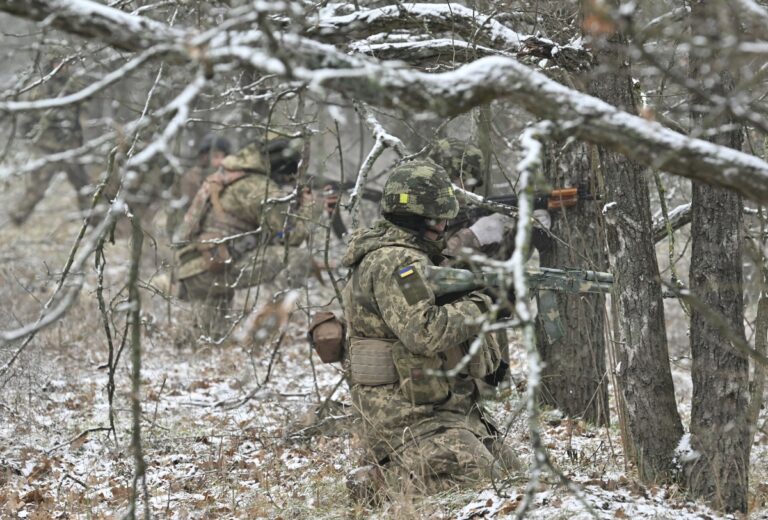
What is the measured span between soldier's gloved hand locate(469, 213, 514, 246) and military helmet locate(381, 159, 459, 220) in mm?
1608

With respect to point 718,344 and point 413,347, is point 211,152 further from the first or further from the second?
point 718,344

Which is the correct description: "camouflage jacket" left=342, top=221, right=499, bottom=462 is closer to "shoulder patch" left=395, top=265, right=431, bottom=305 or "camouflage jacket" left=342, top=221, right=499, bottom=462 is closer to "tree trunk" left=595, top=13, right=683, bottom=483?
"shoulder patch" left=395, top=265, right=431, bottom=305

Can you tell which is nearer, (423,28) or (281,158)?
(423,28)

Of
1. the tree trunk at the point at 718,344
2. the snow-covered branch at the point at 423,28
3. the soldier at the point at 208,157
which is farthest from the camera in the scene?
the soldier at the point at 208,157

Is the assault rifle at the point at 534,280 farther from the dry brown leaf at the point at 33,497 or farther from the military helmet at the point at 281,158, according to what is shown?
the military helmet at the point at 281,158

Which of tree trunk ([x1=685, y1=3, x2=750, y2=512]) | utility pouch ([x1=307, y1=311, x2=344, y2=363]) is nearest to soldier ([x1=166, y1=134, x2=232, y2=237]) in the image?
utility pouch ([x1=307, y1=311, x2=344, y2=363])

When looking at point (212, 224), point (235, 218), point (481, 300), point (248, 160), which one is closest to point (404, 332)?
point (481, 300)

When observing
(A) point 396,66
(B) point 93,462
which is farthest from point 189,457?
(A) point 396,66

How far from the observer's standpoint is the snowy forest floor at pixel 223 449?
14.1ft

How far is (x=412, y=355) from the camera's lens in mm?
4820

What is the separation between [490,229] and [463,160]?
1.88ft

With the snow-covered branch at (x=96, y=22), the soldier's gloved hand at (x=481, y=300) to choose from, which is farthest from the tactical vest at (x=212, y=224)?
the snow-covered branch at (x=96, y=22)

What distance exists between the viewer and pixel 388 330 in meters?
4.90

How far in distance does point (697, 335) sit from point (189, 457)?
11.2ft
